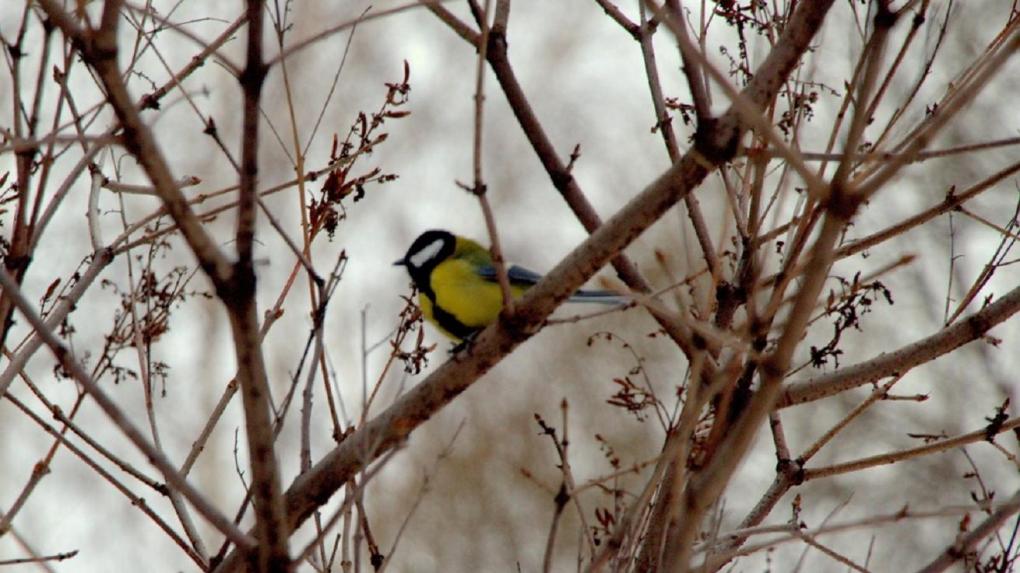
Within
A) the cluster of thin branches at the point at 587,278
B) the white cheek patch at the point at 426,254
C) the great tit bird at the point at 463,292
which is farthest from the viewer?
the white cheek patch at the point at 426,254

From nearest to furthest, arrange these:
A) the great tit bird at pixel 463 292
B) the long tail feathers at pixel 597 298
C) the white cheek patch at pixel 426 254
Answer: the long tail feathers at pixel 597 298, the great tit bird at pixel 463 292, the white cheek patch at pixel 426 254

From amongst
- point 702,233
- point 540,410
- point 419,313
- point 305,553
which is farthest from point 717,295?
point 540,410

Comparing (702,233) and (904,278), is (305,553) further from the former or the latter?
(904,278)

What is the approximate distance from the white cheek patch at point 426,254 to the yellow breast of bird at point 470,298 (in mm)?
284

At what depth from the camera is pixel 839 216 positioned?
1219 mm

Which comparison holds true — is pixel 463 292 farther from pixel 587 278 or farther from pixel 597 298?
pixel 587 278

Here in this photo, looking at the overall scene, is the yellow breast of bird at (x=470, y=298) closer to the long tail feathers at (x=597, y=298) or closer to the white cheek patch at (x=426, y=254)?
the white cheek patch at (x=426, y=254)

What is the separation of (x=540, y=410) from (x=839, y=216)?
976 centimetres

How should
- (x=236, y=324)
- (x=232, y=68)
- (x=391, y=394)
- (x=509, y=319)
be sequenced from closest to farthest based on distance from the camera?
(x=236, y=324) → (x=232, y=68) → (x=509, y=319) → (x=391, y=394)

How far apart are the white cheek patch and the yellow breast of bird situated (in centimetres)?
28

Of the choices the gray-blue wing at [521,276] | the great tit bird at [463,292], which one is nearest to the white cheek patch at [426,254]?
the great tit bird at [463,292]

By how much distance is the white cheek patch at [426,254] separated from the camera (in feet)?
12.3

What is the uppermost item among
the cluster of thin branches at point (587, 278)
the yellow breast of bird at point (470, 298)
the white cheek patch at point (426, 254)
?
the white cheek patch at point (426, 254)

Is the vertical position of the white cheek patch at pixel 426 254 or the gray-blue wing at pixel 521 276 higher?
the white cheek patch at pixel 426 254
